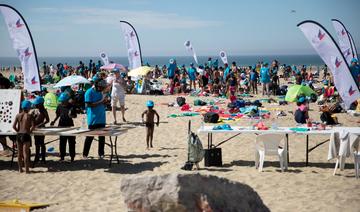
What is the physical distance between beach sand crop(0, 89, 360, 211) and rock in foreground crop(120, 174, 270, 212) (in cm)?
191

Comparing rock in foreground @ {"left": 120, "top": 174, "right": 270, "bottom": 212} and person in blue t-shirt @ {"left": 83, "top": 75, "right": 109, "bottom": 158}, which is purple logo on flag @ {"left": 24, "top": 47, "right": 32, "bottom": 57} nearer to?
person in blue t-shirt @ {"left": 83, "top": 75, "right": 109, "bottom": 158}

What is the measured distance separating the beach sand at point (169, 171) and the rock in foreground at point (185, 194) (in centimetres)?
191

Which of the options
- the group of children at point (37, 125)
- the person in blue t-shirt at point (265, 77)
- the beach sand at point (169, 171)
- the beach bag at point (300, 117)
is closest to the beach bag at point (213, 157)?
the beach sand at point (169, 171)

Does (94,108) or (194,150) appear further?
(94,108)

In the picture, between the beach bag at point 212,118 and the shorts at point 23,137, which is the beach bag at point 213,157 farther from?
the beach bag at point 212,118

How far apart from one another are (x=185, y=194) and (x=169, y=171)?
13.6 feet

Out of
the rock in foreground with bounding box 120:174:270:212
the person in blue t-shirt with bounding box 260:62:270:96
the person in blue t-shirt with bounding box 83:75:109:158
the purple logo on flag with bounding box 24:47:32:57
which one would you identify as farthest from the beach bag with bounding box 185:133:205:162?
the person in blue t-shirt with bounding box 260:62:270:96

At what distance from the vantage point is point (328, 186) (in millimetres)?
7180

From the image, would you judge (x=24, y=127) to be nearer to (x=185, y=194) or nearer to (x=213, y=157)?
(x=213, y=157)

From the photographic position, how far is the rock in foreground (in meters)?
4.18

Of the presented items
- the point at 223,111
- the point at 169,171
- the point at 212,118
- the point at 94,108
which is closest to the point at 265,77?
the point at 223,111

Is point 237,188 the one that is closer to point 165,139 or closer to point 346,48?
point 165,139

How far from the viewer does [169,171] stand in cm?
830

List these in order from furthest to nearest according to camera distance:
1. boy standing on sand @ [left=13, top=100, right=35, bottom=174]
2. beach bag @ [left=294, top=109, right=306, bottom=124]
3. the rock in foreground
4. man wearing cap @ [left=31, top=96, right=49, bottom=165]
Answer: beach bag @ [left=294, top=109, right=306, bottom=124]
man wearing cap @ [left=31, top=96, right=49, bottom=165]
boy standing on sand @ [left=13, top=100, right=35, bottom=174]
the rock in foreground
